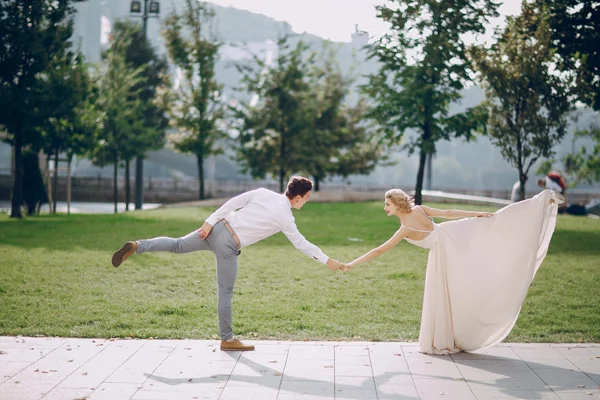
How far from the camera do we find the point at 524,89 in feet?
68.8

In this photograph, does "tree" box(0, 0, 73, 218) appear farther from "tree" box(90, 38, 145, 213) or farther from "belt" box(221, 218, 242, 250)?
"belt" box(221, 218, 242, 250)

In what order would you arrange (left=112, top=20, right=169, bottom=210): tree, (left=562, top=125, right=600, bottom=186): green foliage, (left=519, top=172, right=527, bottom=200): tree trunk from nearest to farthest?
1. (left=519, top=172, right=527, bottom=200): tree trunk
2. (left=562, top=125, right=600, bottom=186): green foliage
3. (left=112, top=20, right=169, bottom=210): tree

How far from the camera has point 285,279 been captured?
42.2 feet

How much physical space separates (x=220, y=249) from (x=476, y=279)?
2904mm

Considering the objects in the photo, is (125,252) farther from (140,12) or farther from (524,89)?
(140,12)

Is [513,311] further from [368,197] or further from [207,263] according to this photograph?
[368,197]

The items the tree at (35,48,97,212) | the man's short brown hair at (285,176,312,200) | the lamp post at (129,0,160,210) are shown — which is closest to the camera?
the man's short brown hair at (285,176,312,200)

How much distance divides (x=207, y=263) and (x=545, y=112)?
12.7m

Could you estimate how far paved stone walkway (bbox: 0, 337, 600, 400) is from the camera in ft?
20.6

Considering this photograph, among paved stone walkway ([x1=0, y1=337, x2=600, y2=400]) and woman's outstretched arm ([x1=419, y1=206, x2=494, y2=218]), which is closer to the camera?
paved stone walkway ([x1=0, y1=337, x2=600, y2=400])

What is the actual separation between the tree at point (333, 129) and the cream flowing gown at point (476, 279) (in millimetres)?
27055

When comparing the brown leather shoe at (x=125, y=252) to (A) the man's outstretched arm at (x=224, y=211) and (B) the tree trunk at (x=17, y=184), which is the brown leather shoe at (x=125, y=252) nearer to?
(A) the man's outstretched arm at (x=224, y=211)

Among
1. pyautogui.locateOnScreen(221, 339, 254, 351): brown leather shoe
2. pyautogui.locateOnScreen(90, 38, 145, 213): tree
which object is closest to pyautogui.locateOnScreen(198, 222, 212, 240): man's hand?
pyautogui.locateOnScreen(221, 339, 254, 351): brown leather shoe

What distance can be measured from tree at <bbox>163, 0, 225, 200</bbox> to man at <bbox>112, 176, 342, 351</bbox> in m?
27.3
